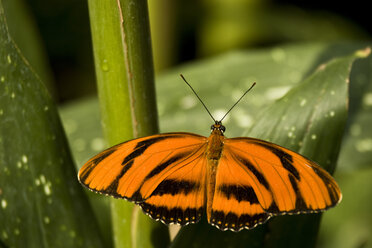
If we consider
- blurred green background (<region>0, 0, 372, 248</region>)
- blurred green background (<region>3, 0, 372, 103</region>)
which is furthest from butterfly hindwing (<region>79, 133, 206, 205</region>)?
blurred green background (<region>3, 0, 372, 103</region>)

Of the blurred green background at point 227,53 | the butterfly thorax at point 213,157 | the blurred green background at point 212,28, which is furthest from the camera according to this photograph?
the blurred green background at point 212,28

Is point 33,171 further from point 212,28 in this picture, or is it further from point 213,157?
point 212,28

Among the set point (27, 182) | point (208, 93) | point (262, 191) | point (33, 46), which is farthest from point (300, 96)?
point (33, 46)

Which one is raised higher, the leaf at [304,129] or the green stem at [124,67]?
the green stem at [124,67]

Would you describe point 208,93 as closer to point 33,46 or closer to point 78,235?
point 33,46

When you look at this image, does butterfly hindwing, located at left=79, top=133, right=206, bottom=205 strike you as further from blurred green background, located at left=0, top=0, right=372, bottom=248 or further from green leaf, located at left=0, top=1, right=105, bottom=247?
blurred green background, located at left=0, top=0, right=372, bottom=248

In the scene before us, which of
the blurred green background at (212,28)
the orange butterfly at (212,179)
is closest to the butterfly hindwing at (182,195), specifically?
the orange butterfly at (212,179)

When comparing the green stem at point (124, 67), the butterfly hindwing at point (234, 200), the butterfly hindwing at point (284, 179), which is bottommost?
the butterfly hindwing at point (234, 200)

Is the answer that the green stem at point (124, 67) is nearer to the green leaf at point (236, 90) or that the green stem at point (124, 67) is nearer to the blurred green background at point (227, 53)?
the blurred green background at point (227, 53)
